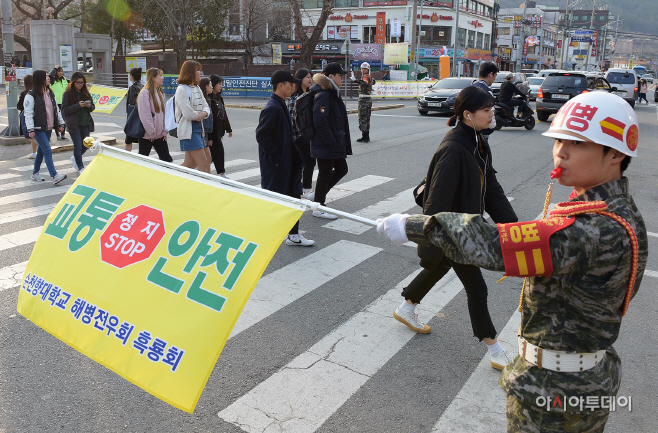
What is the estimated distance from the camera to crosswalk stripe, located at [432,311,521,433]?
3.19 m

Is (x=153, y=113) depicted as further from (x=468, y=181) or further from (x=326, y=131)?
(x=468, y=181)

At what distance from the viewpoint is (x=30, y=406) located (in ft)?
10.8

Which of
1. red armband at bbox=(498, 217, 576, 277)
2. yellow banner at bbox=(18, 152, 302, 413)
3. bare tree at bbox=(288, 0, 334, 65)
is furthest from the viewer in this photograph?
bare tree at bbox=(288, 0, 334, 65)

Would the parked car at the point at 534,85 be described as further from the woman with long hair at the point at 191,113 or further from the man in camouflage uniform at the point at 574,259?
the man in camouflage uniform at the point at 574,259

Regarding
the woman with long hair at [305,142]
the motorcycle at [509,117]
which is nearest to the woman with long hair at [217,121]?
the woman with long hair at [305,142]

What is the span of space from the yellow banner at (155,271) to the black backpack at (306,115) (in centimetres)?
437

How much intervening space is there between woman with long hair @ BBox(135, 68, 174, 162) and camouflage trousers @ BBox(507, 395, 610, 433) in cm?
762

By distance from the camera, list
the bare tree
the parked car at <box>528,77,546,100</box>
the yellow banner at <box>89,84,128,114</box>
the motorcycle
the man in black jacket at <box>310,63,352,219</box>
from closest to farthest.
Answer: the man in black jacket at <box>310,63,352,219</box> → the yellow banner at <box>89,84,128,114</box> → the motorcycle → the parked car at <box>528,77,546,100</box> → the bare tree

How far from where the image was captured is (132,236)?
7.97 feet

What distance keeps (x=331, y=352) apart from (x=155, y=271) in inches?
79.9

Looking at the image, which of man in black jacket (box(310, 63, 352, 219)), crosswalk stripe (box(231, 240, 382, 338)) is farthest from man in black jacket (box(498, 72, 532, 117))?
crosswalk stripe (box(231, 240, 382, 338))

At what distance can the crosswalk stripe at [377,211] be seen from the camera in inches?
282

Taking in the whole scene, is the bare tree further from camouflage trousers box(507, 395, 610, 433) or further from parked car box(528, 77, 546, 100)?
camouflage trousers box(507, 395, 610, 433)

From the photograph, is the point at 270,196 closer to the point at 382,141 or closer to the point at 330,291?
the point at 330,291
